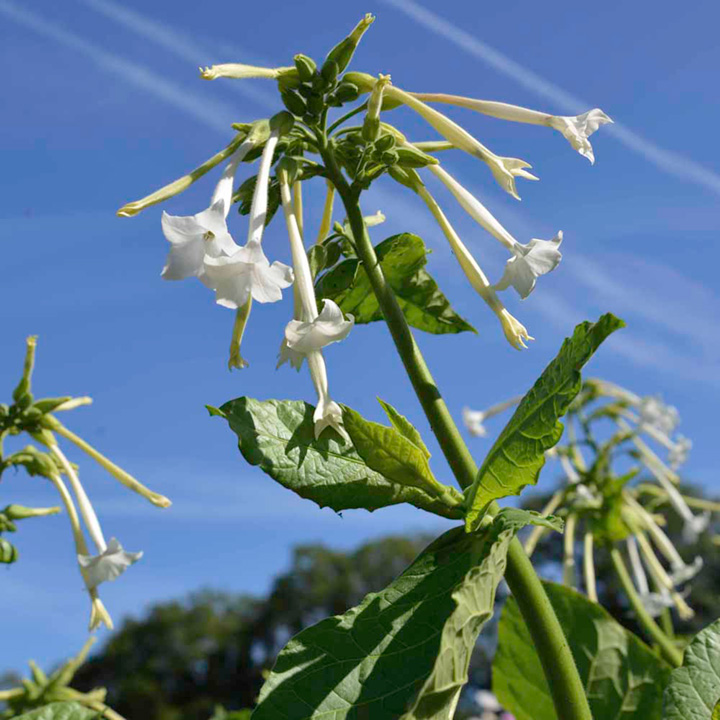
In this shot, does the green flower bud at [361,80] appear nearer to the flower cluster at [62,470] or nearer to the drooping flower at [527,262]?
the drooping flower at [527,262]

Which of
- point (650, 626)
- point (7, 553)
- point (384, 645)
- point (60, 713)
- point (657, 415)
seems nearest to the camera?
point (384, 645)

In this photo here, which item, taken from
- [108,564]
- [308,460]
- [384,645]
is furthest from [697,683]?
[108,564]

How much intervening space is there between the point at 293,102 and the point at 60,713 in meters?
1.20

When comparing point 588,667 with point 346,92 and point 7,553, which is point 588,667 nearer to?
point 346,92

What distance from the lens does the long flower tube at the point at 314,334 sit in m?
1.12

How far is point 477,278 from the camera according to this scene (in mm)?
1367

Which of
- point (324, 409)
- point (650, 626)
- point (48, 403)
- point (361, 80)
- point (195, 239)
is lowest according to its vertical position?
point (324, 409)

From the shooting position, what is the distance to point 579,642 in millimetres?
1564

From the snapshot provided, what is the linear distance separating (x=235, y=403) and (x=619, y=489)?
10.2 feet

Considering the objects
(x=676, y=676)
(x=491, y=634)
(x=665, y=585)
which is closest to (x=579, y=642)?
(x=676, y=676)

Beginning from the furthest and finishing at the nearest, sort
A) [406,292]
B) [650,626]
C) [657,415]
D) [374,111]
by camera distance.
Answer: [657,415] → [650,626] → [406,292] → [374,111]

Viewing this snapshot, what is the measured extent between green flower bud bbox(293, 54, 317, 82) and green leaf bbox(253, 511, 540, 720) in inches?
26.4

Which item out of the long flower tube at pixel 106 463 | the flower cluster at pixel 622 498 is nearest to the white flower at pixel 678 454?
the flower cluster at pixel 622 498

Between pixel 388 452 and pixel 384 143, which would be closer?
pixel 388 452
